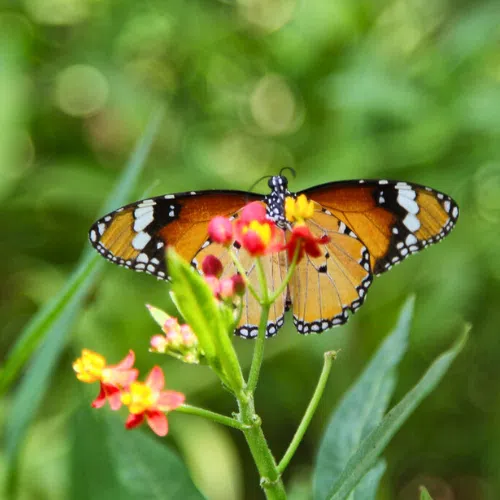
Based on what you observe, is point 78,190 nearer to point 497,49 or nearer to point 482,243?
point 482,243

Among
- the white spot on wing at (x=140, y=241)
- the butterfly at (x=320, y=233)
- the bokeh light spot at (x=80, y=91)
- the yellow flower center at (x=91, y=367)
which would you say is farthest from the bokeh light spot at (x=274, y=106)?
the yellow flower center at (x=91, y=367)

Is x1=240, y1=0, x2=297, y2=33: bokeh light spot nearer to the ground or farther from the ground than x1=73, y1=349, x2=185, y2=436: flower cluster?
farther from the ground

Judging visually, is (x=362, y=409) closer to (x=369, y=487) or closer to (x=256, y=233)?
(x=369, y=487)

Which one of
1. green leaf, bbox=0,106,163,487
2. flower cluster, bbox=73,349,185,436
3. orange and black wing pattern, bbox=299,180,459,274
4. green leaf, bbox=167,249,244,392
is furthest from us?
orange and black wing pattern, bbox=299,180,459,274

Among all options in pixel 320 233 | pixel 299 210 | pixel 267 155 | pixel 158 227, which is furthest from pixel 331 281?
pixel 267 155

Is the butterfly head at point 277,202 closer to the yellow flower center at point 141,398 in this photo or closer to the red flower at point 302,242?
the red flower at point 302,242

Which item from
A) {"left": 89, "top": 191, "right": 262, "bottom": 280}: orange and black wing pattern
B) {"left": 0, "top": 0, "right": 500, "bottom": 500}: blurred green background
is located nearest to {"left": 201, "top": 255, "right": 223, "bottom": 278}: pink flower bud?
{"left": 89, "top": 191, "right": 262, "bottom": 280}: orange and black wing pattern

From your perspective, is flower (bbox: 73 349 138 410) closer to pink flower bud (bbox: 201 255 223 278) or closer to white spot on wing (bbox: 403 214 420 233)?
pink flower bud (bbox: 201 255 223 278)
